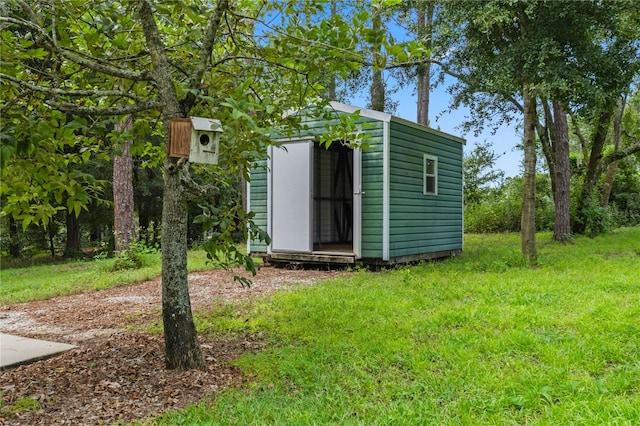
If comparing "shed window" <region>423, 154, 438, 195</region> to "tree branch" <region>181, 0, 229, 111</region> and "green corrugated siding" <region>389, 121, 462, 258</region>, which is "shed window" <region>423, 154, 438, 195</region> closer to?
"green corrugated siding" <region>389, 121, 462, 258</region>

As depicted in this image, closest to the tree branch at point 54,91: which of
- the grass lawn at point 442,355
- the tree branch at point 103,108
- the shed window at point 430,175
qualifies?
the tree branch at point 103,108

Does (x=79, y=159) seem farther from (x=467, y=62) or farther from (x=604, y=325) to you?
(x=467, y=62)

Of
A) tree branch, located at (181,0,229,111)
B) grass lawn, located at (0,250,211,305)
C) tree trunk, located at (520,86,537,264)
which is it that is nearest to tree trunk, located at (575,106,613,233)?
tree trunk, located at (520,86,537,264)

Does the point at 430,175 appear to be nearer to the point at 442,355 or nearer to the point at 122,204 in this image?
the point at 442,355

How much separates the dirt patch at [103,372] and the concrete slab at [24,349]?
0.08 metres

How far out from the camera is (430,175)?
9000 millimetres

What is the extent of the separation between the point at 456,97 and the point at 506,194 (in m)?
5.81

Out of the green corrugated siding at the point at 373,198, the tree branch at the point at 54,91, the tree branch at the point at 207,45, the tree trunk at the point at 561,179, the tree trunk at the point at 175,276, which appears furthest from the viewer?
the tree trunk at the point at 561,179

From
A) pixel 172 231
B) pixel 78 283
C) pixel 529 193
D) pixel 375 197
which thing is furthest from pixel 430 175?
pixel 172 231

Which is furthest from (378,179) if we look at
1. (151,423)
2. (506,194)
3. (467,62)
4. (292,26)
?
(506,194)

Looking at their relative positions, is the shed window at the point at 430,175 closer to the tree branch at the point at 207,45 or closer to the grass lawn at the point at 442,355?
the grass lawn at the point at 442,355

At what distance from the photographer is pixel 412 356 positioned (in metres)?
3.22

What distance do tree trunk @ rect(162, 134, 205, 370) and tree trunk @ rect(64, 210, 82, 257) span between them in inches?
530

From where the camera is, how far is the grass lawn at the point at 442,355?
242 cm
